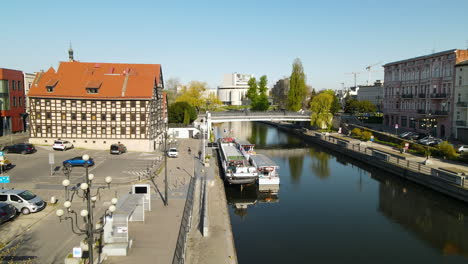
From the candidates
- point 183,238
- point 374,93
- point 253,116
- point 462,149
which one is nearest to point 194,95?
point 253,116

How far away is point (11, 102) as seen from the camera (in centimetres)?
5156

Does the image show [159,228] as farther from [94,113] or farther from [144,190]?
[94,113]

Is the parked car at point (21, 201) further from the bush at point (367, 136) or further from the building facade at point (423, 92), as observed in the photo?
the building facade at point (423, 92)

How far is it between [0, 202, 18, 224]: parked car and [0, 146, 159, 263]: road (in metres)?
0.32

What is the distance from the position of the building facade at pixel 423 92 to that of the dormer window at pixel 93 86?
45.4m

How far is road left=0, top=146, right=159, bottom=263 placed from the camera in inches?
623

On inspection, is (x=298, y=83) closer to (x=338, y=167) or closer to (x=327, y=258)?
(x=338, y=167)

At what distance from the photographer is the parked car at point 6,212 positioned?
18703 mm

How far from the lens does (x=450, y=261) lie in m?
19.3

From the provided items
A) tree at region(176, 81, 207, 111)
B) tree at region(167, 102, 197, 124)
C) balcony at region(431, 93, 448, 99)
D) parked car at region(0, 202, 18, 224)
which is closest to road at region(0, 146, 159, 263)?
parked car at region(0, 202, 18, 224)

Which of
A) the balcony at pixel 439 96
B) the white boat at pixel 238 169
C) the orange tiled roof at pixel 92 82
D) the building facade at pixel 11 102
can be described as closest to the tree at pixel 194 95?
the building facade at pixel 11 102

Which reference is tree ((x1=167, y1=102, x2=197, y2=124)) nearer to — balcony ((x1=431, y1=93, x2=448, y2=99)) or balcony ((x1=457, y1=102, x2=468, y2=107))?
balcony ((x1=431, y1=93, x2=448, y2=99))

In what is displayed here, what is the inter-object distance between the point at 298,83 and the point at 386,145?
39545 mm

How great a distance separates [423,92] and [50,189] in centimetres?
5323
